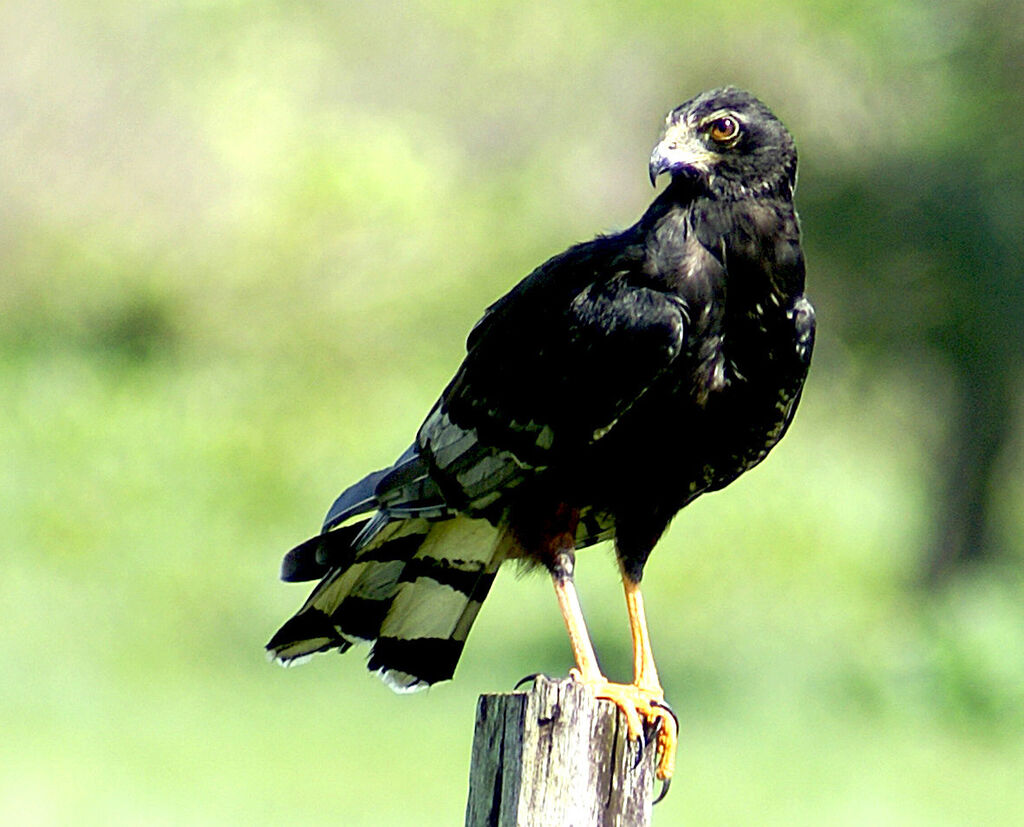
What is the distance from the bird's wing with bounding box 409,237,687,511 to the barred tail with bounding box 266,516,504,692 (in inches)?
9.2

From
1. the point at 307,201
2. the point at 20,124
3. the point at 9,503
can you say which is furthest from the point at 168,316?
the point at 9,503

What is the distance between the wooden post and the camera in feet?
11.6

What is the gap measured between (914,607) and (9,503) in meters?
8.26

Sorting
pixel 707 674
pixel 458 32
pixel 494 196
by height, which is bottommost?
pixel 707 674

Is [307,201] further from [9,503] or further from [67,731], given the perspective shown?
[67,731]

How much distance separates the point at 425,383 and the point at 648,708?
15323 millimetres

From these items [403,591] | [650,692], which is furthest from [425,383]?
[650,692]

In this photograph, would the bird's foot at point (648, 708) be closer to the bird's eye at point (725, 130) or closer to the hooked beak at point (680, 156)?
the hooked beak at point (680, 156)

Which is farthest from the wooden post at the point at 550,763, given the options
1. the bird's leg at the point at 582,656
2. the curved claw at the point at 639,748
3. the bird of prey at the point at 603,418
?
the bird of prey at the point at 603,418

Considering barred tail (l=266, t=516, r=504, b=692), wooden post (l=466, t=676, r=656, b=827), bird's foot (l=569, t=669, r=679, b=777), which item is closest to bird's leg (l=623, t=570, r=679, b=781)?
bird's foot (l=569, t=669, r=679, b=777)

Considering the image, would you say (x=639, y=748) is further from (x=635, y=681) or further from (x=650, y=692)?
(x=635, y=681)

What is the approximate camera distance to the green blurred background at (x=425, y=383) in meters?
12.3

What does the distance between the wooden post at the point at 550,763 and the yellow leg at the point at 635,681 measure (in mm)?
174

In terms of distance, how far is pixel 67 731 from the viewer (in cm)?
1184
